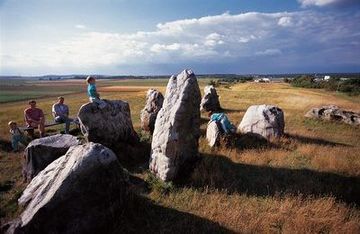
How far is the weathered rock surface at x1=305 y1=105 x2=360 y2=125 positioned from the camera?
25.9 meters

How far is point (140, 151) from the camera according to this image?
592 inches

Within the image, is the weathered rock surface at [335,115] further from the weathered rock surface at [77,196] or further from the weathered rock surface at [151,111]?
the weathered rock surface at [77,196]

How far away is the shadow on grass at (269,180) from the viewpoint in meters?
11.3

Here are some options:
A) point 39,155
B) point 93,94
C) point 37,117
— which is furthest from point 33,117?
point 39,155

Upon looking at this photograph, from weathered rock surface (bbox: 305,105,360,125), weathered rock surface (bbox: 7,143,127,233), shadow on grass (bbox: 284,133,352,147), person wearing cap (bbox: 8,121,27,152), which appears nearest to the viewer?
weathered rock surface (bbox: 7,143,127,233)

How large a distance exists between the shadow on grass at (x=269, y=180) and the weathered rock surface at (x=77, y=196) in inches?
138

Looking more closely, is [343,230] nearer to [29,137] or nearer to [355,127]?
[29,137]

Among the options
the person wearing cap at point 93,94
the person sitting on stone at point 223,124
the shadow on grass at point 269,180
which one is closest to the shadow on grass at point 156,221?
the shadow on grass at point 269,180

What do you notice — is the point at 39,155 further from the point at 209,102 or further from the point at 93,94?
the point at 209,102

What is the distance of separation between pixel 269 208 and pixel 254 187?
5.63ft

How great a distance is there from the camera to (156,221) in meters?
8.91

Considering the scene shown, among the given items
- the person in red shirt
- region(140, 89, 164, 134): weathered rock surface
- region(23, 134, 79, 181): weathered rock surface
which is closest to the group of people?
the person in red shirt

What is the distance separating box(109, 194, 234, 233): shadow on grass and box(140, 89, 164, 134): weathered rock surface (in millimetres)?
9695

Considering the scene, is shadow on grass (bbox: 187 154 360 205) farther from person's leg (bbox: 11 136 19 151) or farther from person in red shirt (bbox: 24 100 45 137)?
person in red shirt (bbox: 24 100 45 137)
